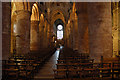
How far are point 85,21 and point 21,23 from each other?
7596 mm

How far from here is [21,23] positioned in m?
12.6

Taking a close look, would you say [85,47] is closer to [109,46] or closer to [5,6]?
[109,46]

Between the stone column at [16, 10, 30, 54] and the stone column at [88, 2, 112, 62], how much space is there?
8.02 m

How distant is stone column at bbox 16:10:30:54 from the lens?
1244 centimetres

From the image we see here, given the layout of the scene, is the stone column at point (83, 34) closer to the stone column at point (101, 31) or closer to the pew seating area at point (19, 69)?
the stone column at point (101, 31)

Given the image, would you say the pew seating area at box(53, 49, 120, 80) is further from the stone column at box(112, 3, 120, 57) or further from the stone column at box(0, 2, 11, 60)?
the stone column at box(112, 3, 120, 57)

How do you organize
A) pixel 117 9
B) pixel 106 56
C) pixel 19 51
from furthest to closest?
pixel 117 9, pixel 19 51, pixel 106 56

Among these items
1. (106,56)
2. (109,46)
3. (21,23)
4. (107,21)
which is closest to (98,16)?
(107,21)

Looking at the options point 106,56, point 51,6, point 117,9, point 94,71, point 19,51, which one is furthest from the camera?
point 51,6

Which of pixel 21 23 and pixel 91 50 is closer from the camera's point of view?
pixel 91 50

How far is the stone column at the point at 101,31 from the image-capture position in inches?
283

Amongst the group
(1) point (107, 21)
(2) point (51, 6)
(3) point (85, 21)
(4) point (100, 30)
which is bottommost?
(4) point (100, 30)

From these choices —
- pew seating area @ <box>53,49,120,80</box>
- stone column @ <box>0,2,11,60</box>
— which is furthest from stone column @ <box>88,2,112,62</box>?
stone column @ <box>0,2,11,60</box>

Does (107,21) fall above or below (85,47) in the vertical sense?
above
